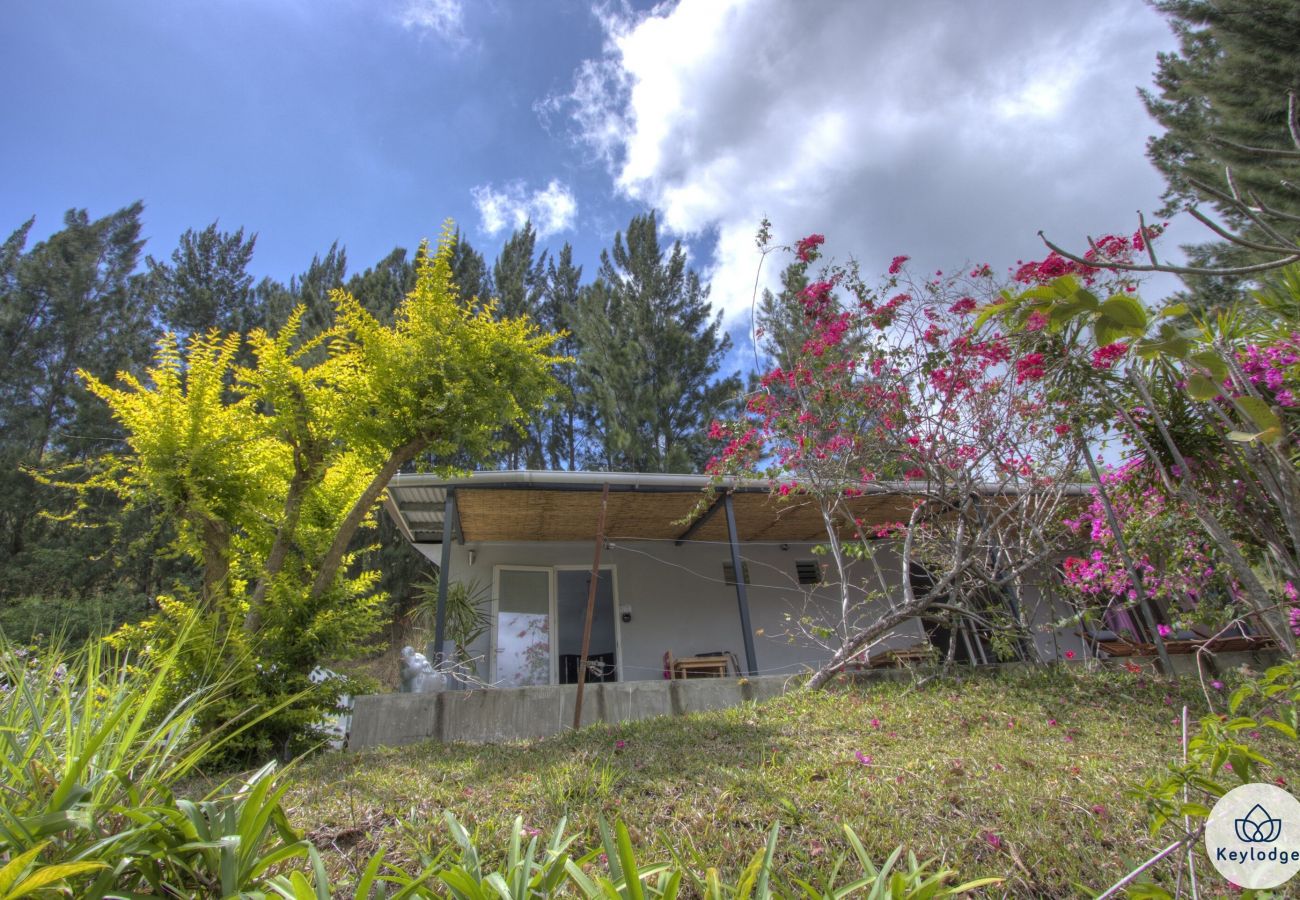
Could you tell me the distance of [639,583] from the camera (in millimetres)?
9352

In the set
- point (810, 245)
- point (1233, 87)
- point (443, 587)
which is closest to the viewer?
point (810, 245)

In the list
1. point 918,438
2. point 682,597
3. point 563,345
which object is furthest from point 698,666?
point 563,345

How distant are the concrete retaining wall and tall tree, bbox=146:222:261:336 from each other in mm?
19610

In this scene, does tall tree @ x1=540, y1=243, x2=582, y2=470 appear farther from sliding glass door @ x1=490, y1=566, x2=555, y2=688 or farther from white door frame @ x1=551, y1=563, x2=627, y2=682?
sliding glass door @ x1=490, y1=566, x2=555, y2=688

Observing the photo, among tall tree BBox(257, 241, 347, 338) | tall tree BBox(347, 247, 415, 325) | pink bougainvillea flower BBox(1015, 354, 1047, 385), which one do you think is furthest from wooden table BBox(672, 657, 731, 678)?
tall tree BBox(257, 241, 347, 338)

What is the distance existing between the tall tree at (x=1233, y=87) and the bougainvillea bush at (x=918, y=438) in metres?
5.01

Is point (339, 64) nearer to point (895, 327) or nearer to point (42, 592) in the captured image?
point (895, 327)

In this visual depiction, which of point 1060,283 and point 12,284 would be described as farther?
point 12,284

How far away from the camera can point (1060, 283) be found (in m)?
1.03

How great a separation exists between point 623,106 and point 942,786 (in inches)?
333

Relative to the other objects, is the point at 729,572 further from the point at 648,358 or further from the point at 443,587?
the point at 648,358

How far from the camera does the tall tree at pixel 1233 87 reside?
7.91 metres

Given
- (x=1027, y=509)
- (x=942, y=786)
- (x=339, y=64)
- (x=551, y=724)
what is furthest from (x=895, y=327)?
(x=339, y=64)

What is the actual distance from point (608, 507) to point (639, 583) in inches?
87.8
